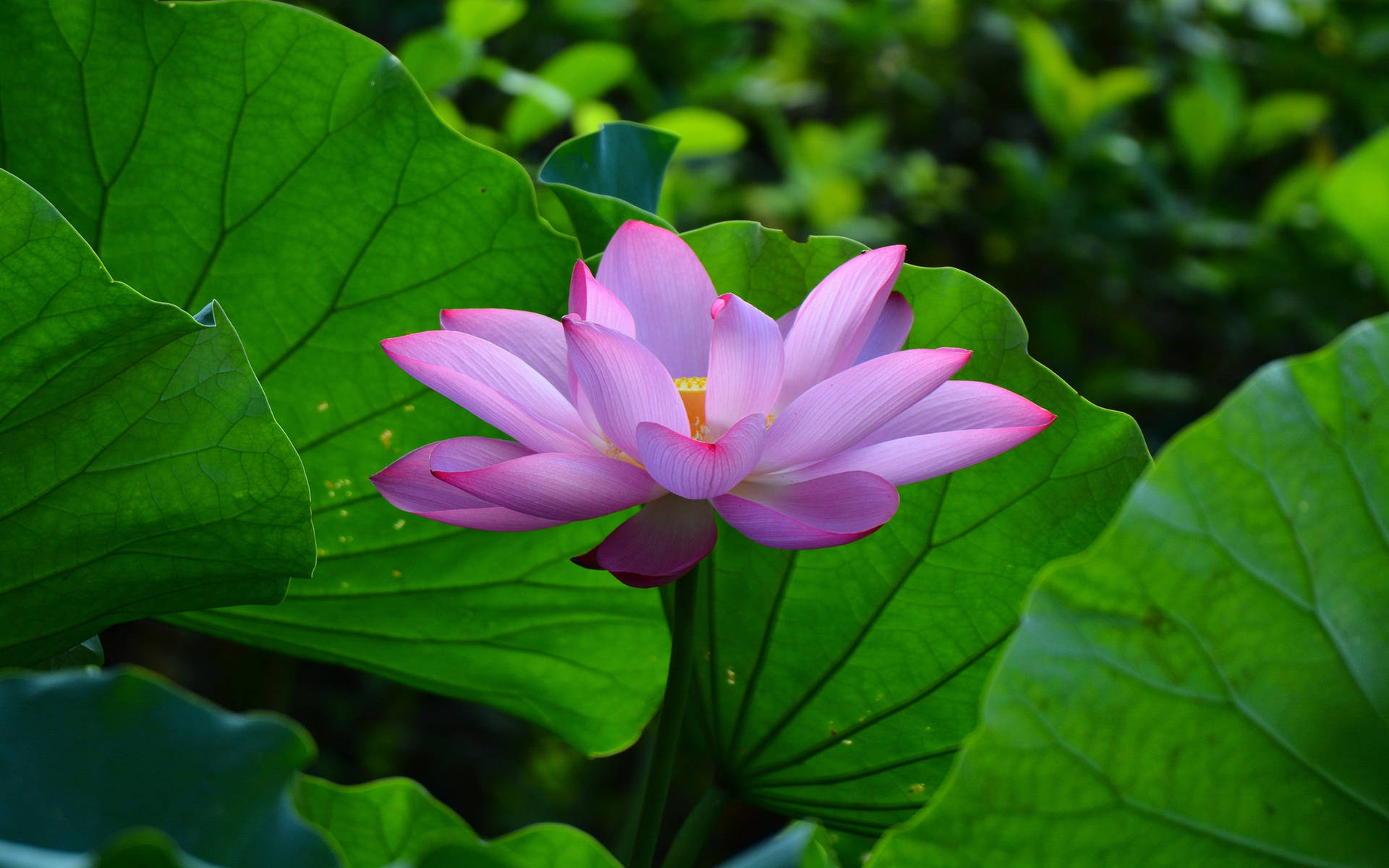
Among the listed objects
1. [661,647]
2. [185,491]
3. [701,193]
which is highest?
[185,491]

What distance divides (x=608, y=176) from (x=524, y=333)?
177 mm

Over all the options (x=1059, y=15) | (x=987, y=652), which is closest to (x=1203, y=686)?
(x=987, y=652)

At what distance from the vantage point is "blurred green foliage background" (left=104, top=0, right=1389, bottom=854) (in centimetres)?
179

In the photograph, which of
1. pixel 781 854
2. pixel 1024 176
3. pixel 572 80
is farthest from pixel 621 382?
pixel 1024 176

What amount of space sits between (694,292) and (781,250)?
0.08 m

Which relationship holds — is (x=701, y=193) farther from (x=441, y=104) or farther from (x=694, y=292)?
(x=694, y=292)

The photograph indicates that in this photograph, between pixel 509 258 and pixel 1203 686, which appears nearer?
pixel 1203 686

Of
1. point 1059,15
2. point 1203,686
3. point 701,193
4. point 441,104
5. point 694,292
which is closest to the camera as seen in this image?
point 1203,686

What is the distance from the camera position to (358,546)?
1.72 feet

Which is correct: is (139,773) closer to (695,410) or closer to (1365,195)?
(695,410)

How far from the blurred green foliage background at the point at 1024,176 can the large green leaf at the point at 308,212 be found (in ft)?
3.39

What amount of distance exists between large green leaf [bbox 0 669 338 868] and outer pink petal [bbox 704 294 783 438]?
0.18 metres

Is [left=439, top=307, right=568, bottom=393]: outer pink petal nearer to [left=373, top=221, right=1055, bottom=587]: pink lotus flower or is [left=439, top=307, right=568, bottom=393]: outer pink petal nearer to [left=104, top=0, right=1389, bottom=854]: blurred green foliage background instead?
[left=373, top=221, right=1055, bottom=587]: pink lotus flower

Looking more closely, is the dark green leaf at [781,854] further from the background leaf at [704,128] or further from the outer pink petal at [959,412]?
the background leaf at [704,128]
